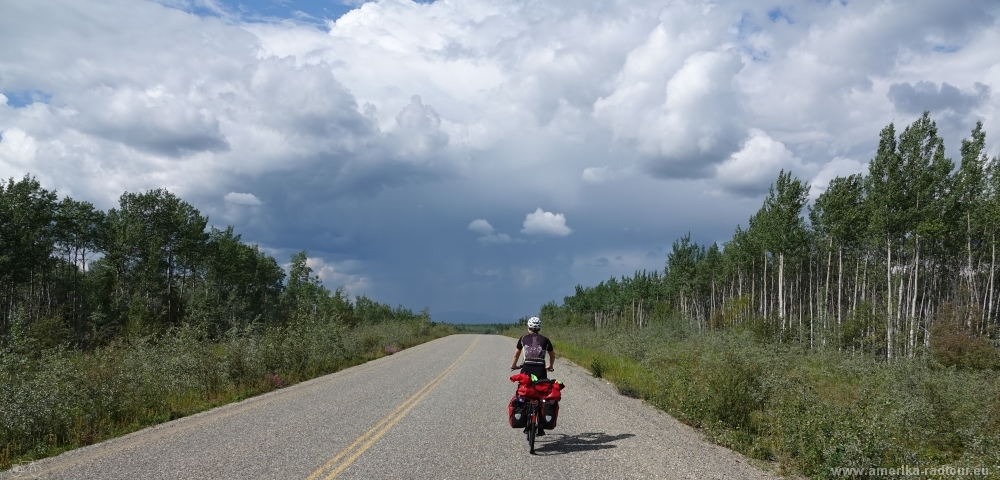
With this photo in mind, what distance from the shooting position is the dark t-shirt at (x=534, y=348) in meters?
Answer: 9.66

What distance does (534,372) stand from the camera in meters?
9.57

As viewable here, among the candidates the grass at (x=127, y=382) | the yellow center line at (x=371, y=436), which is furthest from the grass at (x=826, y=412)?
the grass at (x=127, y=382)

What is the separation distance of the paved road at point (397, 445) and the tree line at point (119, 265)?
79.9 feet

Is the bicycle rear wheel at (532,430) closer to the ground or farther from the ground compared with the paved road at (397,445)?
farther from the ground

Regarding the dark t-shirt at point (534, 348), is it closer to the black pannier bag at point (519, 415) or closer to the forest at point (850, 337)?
the black pannier bag at point (519, 415)

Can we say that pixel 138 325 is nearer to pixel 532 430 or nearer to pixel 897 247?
pixel 532 430

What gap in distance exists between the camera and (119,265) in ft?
173

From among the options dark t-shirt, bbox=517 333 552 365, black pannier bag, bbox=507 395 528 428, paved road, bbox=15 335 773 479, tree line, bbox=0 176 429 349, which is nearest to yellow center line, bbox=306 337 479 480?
paved road, bbox=15 335 773 479

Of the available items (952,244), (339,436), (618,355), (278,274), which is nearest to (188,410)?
(339,436)

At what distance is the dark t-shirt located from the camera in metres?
9.66

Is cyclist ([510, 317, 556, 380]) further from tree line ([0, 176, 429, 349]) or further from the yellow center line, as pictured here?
tree line ([0, 176, 429, 349])

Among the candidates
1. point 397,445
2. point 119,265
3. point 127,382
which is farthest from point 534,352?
point 119,265

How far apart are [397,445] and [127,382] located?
767cm

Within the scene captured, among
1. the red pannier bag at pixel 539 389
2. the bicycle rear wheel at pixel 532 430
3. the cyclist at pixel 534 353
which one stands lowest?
the bicycle rear wheel at pixel 532 430
